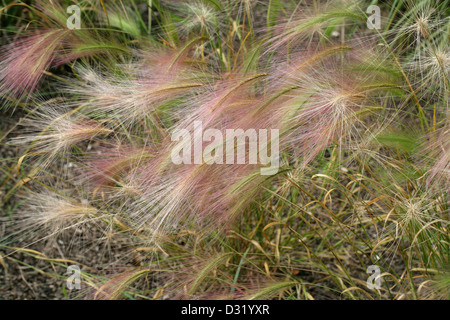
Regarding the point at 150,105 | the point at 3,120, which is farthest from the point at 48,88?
the point at 150,105

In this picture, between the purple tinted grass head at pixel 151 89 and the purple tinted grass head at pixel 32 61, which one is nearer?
the purple tinted grass head at pixel 151 89

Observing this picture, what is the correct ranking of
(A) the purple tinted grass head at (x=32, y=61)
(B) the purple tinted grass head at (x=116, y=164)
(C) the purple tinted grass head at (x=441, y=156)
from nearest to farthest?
(C) the purple tinted grass head at (x=441, y=156) → (B) the purple tinted grass head at (x=116, y=164) → (A) the purple tinted grass head at (x=32, y=61)

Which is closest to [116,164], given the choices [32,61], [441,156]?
[32,61]

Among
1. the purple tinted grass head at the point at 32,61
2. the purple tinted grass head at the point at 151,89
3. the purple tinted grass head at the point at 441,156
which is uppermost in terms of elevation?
the purple tinted grass head at the point at 32,61

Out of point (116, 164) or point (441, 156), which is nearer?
point (441, 156)

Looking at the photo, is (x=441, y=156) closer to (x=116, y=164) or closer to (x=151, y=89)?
(x=151, y=89)

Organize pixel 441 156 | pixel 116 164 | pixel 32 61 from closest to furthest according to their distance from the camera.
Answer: pixel 441 156 → pixel 116 164 → pixel 32 61

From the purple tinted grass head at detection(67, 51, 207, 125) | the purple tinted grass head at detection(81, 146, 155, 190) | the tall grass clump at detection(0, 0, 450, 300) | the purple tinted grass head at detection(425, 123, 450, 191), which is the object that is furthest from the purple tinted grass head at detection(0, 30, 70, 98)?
the purple tinted grass head at detection(425, 123, 450, 191)

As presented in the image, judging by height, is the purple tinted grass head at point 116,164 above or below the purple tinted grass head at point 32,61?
below

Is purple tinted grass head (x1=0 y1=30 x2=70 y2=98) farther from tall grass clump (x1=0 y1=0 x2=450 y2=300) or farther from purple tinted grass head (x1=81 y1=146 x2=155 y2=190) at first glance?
purple tinted grass head (x1=81 y1=146 x2=155 y2=190)

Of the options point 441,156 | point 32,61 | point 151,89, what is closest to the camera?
point 441,156

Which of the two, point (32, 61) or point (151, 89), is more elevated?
point (32, 61)

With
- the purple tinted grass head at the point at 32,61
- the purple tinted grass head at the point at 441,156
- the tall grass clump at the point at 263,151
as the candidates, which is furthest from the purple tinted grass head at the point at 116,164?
the purple tinted grass head at the point at 441,156

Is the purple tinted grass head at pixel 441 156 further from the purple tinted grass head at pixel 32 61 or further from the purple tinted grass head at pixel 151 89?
the purple tinted grass head at pixel 32 61
